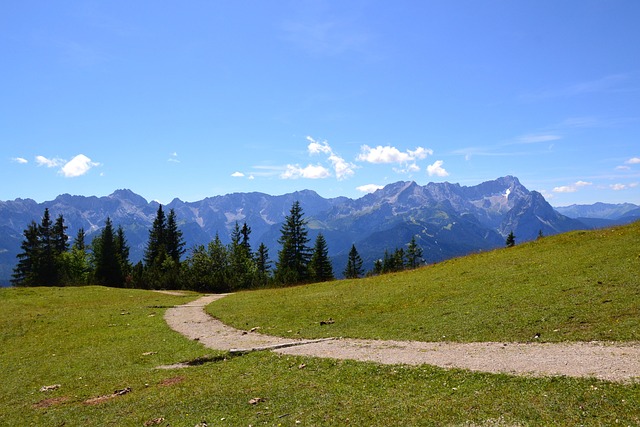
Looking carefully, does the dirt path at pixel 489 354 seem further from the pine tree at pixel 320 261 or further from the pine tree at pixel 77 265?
the pine tree at pixel 77 265

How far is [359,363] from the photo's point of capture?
55.0 feet

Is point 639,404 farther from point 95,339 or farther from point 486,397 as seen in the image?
point 95,339

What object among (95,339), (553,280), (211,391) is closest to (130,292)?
(95,339)

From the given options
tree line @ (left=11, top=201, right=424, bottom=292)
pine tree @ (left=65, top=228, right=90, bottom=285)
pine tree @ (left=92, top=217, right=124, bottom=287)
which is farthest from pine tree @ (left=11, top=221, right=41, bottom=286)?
pine tree @ (left=92, top=217, right=124, bottom=287)

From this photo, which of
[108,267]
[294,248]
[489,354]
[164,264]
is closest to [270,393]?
[489,354]

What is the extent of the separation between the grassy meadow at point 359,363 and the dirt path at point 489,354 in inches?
36.7

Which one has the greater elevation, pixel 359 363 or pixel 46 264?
pixel 359 363

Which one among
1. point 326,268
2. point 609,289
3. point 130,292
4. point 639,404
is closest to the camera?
point 639,404

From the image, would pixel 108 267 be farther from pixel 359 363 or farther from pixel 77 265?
pixel 359 363

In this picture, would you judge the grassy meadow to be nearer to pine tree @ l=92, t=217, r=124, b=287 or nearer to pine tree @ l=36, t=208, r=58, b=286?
pine tree @ l=92, t=217, r=124, b=287

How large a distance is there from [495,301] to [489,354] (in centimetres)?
1055

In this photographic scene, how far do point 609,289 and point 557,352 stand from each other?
420 inches

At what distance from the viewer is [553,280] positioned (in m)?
27.6

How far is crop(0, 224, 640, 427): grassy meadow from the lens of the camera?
1148cm
